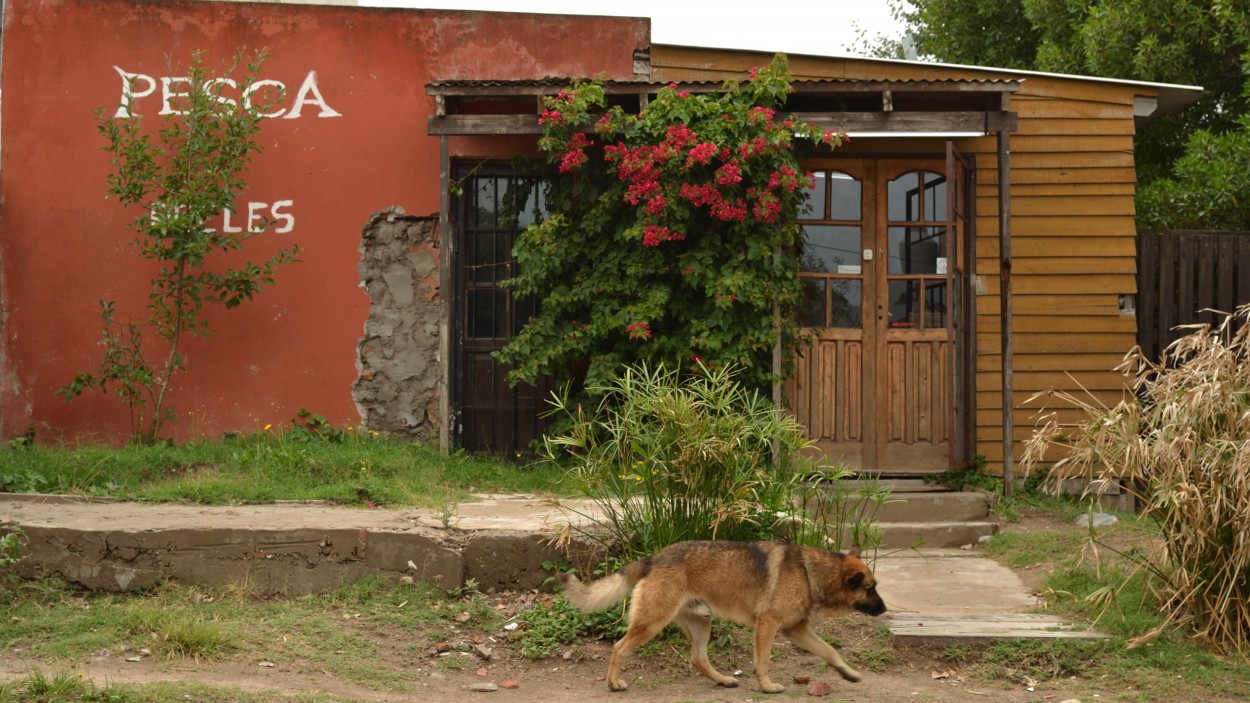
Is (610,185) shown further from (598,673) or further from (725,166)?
(598,673)

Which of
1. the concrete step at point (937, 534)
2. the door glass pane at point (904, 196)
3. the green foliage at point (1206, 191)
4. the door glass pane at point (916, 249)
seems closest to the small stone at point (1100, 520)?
the concrete step at point (937, 534)

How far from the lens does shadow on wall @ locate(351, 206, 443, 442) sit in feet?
32.4

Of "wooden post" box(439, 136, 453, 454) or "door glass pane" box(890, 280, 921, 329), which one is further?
"door glass pane" box(890, 280, 921, 329)

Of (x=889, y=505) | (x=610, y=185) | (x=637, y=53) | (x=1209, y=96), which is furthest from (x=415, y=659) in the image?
(x=1209, y=96)

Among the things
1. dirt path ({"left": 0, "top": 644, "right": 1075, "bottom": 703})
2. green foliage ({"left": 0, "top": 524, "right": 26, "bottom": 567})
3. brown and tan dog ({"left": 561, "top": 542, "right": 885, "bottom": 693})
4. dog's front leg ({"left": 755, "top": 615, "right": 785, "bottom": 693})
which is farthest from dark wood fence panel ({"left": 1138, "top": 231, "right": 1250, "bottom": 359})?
green foliage ({"left": 0, "top": 524, "right": 26, "bottom": 567})

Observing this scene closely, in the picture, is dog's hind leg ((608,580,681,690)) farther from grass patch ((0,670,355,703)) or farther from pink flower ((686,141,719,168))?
pink flower ((686,141,719,168))

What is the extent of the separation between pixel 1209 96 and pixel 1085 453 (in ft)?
32.2

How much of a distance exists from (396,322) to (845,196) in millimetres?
3948

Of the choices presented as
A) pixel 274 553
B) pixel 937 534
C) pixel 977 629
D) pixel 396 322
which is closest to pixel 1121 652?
pixel 977 629

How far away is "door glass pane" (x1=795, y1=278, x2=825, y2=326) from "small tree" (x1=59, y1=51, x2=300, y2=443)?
4249 millimetres

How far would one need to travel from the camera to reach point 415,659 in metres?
5.75

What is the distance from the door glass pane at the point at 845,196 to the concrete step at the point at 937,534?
2.75 m

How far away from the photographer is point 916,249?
9555 millimetres

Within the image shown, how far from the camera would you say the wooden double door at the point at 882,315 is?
938 cm
